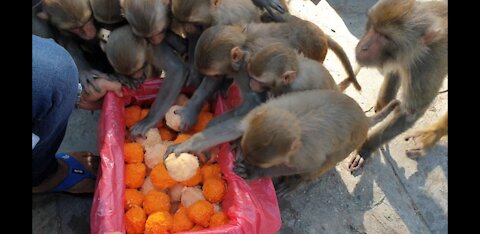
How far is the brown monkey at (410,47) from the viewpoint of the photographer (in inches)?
120

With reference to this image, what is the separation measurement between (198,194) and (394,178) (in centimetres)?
152

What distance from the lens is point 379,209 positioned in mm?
3621

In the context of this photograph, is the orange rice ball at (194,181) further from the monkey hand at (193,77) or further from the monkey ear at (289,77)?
the monkey ear at (289,77)

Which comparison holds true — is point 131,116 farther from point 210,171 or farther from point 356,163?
point 356,163

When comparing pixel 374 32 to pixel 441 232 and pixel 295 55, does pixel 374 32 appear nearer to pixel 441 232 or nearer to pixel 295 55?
pixel 295 55

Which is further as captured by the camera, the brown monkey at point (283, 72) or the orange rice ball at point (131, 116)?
the orange rice ball at point (131, 116)

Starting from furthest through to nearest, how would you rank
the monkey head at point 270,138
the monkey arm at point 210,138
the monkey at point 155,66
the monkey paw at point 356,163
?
the monkey paw at point 356,163
the monkey at point 155,66
the monkey arm at point 210,138
the monkey head at point 270,138

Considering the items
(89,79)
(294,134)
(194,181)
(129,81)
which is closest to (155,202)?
(194,181)

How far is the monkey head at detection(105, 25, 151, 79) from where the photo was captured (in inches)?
119

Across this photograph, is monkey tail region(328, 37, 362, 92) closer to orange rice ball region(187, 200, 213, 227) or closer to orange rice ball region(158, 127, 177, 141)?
orange rice ball region(158, 127, 177, 141)

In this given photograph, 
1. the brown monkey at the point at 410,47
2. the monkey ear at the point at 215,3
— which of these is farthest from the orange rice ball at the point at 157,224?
the brown monkey at the point at 410,47

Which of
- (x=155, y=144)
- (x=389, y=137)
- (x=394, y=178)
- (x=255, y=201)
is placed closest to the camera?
(x=255, y=201)

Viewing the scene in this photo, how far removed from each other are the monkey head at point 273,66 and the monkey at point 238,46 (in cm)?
14

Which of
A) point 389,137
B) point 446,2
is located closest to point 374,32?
point 446,2
